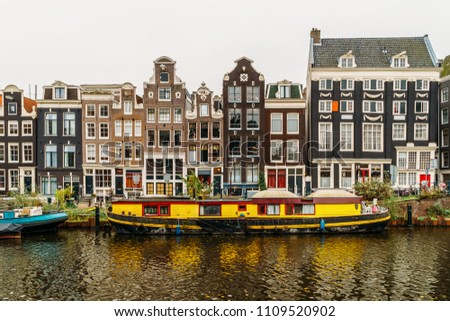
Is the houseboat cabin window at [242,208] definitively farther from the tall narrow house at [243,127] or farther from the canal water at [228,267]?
the tall narrow house at [243,127]

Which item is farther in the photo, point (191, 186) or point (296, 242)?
point (191, 186)

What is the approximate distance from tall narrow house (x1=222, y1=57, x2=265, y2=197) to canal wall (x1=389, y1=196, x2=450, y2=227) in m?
16.8

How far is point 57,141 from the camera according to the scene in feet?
165

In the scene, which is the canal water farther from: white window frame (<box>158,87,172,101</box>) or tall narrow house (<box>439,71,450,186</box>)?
tall narrow house (<box>439,71,450,186</box>)

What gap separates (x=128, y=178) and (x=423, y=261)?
35.2 meters

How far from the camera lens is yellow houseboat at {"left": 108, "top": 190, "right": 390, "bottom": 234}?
34.3 m

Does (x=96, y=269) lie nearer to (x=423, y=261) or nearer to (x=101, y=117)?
(x=423, y=261)

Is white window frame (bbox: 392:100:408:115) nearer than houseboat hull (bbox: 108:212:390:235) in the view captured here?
No

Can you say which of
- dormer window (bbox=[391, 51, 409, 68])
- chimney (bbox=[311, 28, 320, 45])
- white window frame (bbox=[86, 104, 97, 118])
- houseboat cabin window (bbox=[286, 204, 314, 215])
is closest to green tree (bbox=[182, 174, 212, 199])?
houseboat cabin window (bbox=[286, 204, 314, 215])

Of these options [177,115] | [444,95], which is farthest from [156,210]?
[444,95]

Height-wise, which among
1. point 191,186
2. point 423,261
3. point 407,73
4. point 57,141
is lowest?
point 423,261

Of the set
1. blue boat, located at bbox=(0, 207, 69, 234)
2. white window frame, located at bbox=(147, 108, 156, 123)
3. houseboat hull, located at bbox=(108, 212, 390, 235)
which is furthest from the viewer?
white window frame, located at bbox=(147, 108, 156, 123)

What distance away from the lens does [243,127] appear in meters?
49.8

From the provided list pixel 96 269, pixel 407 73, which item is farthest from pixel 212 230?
pixel 407 73
